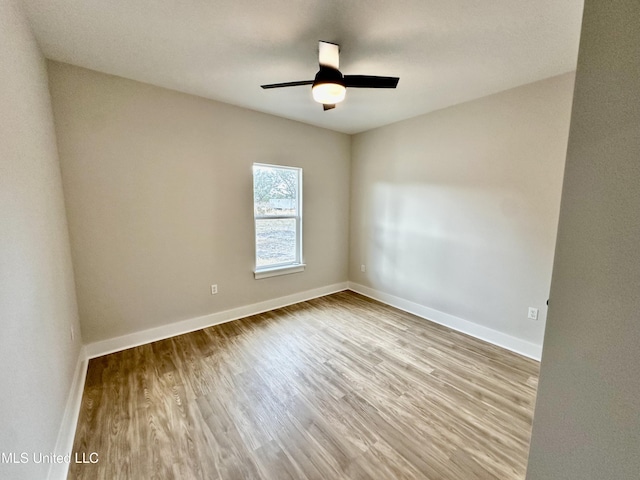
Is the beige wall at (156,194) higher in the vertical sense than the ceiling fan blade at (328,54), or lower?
lower

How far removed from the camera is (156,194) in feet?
8.68

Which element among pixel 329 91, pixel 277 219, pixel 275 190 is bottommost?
pixel 277 219

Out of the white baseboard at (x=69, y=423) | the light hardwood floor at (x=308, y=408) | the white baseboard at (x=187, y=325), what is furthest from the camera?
the white baseboard at (x=187, y=325)

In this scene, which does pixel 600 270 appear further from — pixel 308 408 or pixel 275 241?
pixel 275 241

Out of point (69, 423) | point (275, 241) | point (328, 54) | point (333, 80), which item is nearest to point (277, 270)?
point (275, 241)

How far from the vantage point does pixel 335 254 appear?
4.32 meters

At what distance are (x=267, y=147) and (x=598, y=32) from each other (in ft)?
10.2

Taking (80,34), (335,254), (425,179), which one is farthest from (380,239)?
(80,34)

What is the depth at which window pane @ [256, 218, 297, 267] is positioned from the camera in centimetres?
352

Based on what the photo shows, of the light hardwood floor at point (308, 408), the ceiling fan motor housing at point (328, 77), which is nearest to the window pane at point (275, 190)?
the light hardwood floor at point (308, 408)

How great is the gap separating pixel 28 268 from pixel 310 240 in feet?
9.79

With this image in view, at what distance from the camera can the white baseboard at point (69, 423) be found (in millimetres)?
1334

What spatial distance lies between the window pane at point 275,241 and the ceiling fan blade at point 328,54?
2.07m

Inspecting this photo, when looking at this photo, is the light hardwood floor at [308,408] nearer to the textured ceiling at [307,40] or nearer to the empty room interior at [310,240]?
the empty room interior at [310,240]
